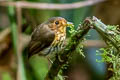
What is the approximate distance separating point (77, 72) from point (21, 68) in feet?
3.27

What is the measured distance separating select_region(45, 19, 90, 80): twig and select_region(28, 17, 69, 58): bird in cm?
30

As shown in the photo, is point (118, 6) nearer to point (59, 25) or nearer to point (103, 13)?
point (103, 13)

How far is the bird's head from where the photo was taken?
165cm

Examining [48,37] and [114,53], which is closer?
[114,53]

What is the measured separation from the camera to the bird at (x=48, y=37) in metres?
1.68

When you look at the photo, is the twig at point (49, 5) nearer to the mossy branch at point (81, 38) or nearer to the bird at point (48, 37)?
the bird at point (48, 37)

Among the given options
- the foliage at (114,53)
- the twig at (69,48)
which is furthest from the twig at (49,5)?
the foliage at (114,53)

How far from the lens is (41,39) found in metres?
1.76

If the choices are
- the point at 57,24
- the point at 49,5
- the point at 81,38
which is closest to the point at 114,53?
the point at 81,38

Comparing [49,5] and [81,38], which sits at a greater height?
[81,38]

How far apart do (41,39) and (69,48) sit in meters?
0.51

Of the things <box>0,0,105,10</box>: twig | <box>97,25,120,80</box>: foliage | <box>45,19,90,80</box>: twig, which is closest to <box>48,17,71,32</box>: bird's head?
<box>45,19,90,80</box>: twig

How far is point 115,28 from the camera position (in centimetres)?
119

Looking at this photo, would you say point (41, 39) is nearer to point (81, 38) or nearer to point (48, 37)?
point (48, 37)
